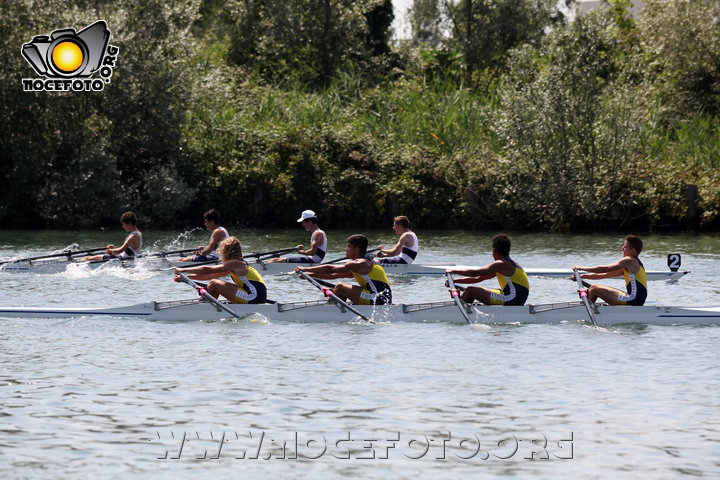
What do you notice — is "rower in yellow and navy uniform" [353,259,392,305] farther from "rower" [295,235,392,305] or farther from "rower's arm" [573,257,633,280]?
"rower's arm" [573,257,633,280]

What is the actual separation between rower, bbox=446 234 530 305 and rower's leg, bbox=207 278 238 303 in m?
3.79

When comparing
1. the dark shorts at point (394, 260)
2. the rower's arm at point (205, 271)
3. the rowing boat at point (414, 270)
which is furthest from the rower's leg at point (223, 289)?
the dark shorts at point (394, 260)

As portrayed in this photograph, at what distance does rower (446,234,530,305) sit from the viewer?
1784 centimetres

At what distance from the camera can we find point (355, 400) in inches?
497

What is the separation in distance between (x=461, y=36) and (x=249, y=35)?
1199cm

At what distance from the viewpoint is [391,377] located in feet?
45.7

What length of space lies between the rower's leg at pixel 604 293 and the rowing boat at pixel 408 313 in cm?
24

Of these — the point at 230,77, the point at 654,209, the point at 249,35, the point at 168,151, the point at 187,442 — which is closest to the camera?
the point at 187,442

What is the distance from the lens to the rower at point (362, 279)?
59.2ft

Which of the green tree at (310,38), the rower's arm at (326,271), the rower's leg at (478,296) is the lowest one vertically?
the rower's leg at (478,296)

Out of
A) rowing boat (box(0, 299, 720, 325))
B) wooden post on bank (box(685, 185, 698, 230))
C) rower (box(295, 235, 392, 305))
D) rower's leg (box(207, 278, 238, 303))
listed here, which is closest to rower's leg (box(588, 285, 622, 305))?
rowing boat (box(0, 299, 720, 325))

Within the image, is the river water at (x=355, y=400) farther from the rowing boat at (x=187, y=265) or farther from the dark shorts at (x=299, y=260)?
the rowing boat at (x=187, y=265)

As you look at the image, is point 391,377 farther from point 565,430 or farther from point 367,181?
point 367,181

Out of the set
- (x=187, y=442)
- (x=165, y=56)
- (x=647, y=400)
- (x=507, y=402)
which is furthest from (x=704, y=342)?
(x=165, y=56)
